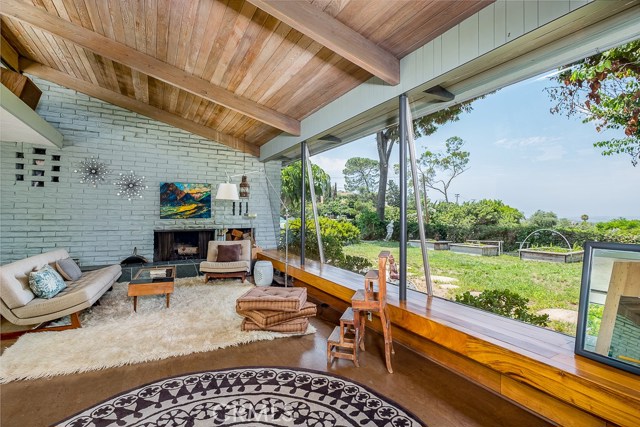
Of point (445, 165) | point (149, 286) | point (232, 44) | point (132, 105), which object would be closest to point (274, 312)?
point (149, 286)

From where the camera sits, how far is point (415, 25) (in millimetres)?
2412

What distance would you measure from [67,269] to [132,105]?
335cm

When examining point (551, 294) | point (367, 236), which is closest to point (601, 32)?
point (551, 294)

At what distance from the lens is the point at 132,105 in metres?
5.73

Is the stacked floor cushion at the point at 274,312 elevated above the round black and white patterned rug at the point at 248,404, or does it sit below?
above

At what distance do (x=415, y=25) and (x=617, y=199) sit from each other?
1.87 meters

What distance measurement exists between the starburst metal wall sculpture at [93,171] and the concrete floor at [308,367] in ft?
11.9

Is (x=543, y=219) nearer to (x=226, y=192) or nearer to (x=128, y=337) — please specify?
(x=128, y=337)

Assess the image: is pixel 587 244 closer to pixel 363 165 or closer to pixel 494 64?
pixel 494 64

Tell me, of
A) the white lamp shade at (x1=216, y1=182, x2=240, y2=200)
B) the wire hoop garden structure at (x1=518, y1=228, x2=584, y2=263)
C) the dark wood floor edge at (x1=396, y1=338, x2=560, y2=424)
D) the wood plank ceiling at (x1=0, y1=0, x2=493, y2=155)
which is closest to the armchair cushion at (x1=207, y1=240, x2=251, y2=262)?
the white lamp shade at (x1=216, y1=182, x2=240, y2=200)

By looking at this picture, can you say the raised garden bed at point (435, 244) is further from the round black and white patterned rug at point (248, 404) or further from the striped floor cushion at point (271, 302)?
the round black and white patterned rug at point (248, 404)

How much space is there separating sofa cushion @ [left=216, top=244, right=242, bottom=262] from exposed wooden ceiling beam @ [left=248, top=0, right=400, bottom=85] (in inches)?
154

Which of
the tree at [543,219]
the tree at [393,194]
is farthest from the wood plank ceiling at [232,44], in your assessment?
the tree at [543,219]

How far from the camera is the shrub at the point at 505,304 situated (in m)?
2.30
